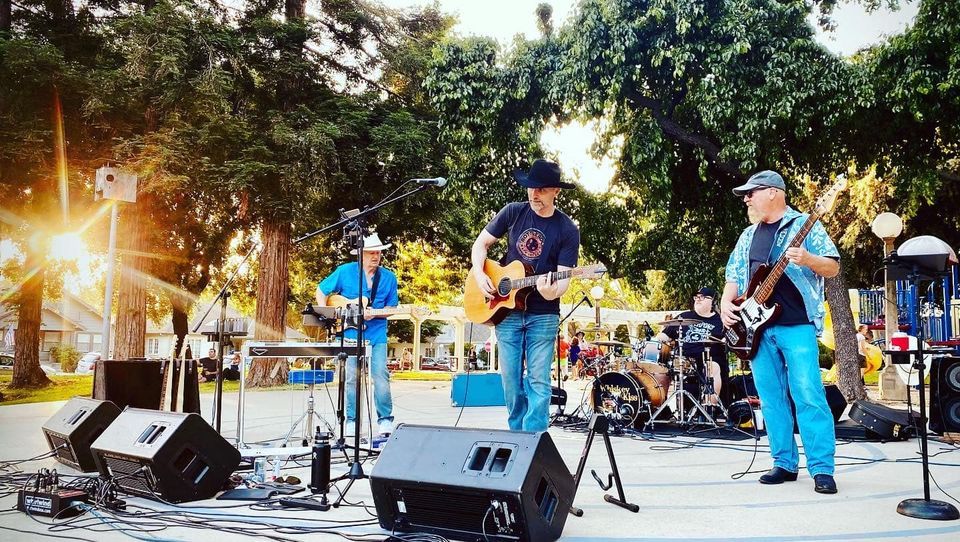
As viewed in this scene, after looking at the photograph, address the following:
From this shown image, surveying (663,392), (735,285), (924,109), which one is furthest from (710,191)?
(735,285)

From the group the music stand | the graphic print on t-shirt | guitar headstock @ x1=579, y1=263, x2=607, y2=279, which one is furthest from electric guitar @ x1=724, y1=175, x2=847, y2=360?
the graphic print on t-shirt

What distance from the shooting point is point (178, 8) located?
1526cm

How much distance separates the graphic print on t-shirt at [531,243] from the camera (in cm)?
462

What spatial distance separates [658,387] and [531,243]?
4.36 m

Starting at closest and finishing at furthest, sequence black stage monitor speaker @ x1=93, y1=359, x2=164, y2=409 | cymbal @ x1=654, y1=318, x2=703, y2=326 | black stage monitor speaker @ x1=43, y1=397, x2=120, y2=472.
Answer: black stage monitor speaker @ x1=43, y1=397, x2=120, y2=472 → black stage monitor speaker @ x1=93, y1=359, x2=164, y2=409 → cymbal @ x1=654, y1=318, x2=703, y2=326

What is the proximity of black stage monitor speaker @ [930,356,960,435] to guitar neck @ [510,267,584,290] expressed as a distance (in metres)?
4.66

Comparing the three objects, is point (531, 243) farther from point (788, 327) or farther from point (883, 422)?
point (883, 422)

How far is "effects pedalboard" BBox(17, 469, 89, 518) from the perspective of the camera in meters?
3.63

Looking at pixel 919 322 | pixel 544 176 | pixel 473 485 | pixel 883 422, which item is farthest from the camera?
pixel 883 422

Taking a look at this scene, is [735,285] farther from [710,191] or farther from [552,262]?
[710,191]

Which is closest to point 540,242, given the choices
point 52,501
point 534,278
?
point 534,278

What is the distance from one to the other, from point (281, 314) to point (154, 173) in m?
4.25

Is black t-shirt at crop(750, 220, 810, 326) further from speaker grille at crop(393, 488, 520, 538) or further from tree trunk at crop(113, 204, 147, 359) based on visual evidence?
tree trunk at crop(113, 204, 147, 359)

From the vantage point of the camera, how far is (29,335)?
57.0ft
